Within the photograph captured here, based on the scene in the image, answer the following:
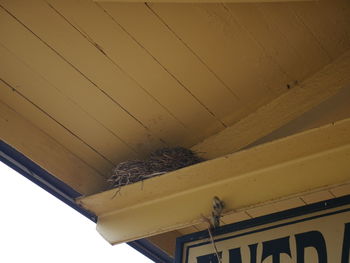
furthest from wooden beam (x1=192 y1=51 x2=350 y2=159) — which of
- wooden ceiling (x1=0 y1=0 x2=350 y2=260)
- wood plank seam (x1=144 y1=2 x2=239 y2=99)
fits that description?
wood plank seam (x1=144 y1=2 x2=239 y2=99)

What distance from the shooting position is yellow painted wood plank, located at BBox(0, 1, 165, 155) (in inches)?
93.2

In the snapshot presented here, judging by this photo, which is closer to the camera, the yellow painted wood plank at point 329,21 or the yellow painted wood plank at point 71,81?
the yellow painted wood plank at point 71,81

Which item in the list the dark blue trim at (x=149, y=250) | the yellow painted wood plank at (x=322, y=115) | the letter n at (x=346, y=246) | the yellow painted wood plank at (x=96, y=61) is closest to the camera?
the letter n at (x=346, y=246)

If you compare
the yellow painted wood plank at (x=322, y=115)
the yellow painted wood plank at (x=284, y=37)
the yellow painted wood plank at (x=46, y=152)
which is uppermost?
the yellow painted wood plank at (x=284, y=37)

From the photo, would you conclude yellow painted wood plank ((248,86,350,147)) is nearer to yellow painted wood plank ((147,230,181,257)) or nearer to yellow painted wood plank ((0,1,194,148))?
yellow painted wood plank ((0,1,194,148))

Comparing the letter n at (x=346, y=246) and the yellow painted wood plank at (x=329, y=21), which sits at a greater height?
the yellow painted wood plank at (x=329, y=21)

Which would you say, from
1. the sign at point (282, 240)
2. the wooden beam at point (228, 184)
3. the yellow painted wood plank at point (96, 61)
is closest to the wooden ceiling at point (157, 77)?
the yellow painted wood plank at point (96, 61)

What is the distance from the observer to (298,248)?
5.58 feet

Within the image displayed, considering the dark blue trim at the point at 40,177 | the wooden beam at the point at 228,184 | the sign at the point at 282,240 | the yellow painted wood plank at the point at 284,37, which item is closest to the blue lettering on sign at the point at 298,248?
the sign at the point at 282,240

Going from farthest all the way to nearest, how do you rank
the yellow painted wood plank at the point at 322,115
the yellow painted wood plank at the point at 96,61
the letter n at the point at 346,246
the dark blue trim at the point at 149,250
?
the dark blue trim at the point at 149,250
the yellow painted wood plank at the point at 322,115
the yellow painted wood plank at the point at 96,61
the letter n at the point at 346,246

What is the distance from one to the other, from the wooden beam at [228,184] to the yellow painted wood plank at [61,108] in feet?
0.85

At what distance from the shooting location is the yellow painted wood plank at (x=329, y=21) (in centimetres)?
247

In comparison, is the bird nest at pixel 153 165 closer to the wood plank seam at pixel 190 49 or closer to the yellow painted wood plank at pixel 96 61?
the yellow painted wood plank at pixel 96 61

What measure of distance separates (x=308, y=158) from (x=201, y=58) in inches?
→ 26.4
